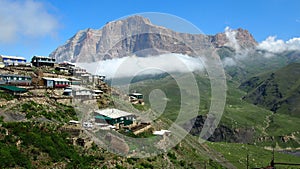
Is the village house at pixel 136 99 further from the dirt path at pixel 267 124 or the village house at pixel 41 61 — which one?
the dirt path at pixel 267 124

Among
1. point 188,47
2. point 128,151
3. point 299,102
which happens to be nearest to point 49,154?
point 128,151

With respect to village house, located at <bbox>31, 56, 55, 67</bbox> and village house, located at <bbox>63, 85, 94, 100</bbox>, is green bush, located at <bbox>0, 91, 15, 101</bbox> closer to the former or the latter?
village house, located at <bbox>63, 85, 94, 100</bbox>

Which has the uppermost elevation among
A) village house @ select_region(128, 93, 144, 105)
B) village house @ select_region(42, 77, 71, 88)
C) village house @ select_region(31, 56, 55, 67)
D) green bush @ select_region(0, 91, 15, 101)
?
village house @ select_region(31, 56, 55, 67)

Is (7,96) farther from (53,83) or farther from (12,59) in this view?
(12,59)

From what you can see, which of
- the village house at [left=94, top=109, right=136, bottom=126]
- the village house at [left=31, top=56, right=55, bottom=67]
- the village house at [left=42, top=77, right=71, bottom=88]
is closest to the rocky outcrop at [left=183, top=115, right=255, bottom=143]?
the village house at [left=31, top=56, right=55, bottom=67]

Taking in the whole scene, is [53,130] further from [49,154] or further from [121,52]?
[121,52]

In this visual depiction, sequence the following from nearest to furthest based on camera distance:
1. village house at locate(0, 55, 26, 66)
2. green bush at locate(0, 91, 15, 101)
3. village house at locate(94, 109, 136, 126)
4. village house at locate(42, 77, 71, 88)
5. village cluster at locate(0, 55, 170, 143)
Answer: green bush at locate(0, 91, 15, 101)
village cluster at locate(0, 55, 170, 143)
village house at locate(94, 109, 136, 126)
village house at locate(42, 77, 71, 88)
village house at locate(0, 55, 26, 66)

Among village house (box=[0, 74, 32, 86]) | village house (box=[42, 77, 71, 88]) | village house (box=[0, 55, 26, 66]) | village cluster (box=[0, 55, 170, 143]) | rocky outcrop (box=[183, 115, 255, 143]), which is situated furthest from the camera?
rocky outcrop (box=[183, 115, 255, 143])
